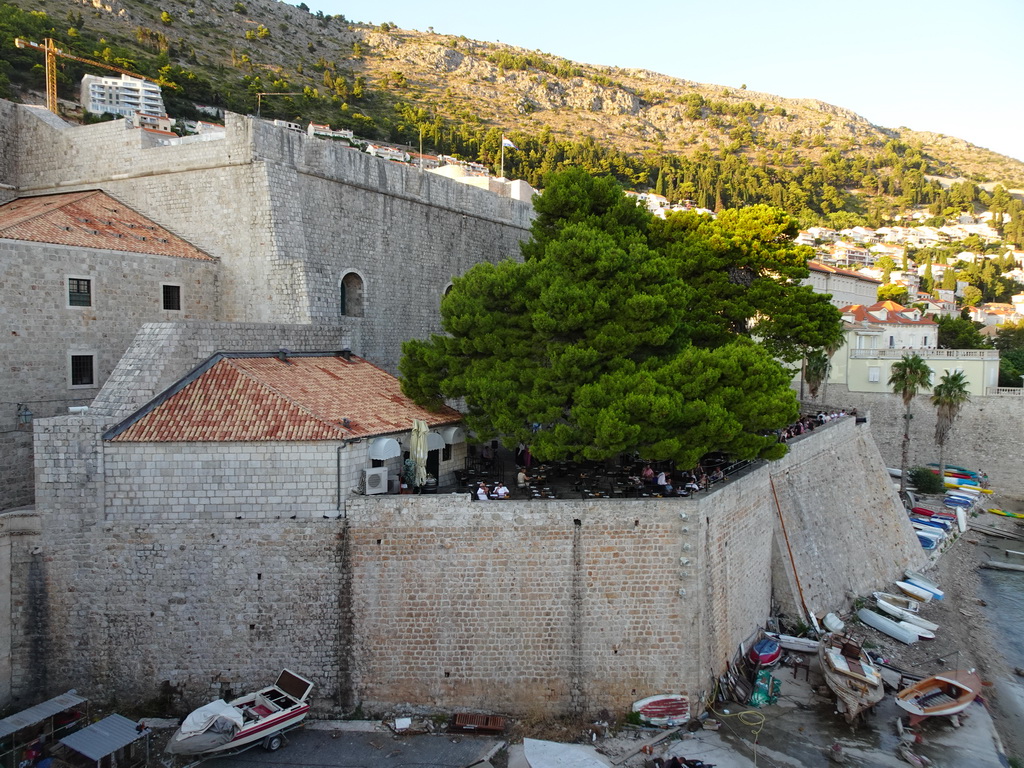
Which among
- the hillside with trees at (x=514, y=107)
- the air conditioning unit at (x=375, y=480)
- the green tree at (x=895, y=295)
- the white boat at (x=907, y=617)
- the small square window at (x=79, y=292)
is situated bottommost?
the white boat at (x=907, y=617)

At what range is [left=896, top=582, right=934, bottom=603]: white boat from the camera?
77.4 ft

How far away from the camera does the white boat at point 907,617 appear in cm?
2139

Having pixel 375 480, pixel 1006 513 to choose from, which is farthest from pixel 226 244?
→ pixel 1006 513

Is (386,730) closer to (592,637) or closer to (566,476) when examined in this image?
(592,637)

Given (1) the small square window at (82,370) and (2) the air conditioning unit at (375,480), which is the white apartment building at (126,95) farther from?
(2) the air conditioning unit at (375,480)

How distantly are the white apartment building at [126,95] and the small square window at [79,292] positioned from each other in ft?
190

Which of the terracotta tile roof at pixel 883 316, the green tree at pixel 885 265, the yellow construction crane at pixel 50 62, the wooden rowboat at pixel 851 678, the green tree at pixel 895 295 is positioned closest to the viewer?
the wooden rowboat at pixel 851 678

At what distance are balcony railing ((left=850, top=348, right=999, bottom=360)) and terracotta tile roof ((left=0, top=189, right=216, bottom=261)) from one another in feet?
128

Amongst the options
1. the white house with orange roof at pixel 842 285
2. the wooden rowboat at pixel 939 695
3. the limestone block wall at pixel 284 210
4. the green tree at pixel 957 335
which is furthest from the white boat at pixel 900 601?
the white house with orange roof at pixel 842 285

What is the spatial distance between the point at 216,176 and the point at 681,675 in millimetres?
17621

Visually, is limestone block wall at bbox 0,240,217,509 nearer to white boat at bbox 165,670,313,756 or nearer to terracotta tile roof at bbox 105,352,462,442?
terracotta tile roof at bbox 105,352,462,442

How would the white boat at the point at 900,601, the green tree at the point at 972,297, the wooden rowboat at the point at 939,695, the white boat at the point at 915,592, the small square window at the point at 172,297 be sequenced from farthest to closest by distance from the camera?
the green tree at the point at 972,297
the white boat at the point at 915,592
the white boat at the point at 900,601
the small square window at the point at 172,297
the wooden rowboat at the point at 939,695

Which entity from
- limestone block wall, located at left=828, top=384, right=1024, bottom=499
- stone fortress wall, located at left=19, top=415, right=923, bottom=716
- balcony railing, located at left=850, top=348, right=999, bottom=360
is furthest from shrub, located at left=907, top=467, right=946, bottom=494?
stone fortress wall, located at left=19, top=415, right=923, bottom=716

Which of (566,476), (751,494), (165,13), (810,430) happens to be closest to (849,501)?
(810,430)
